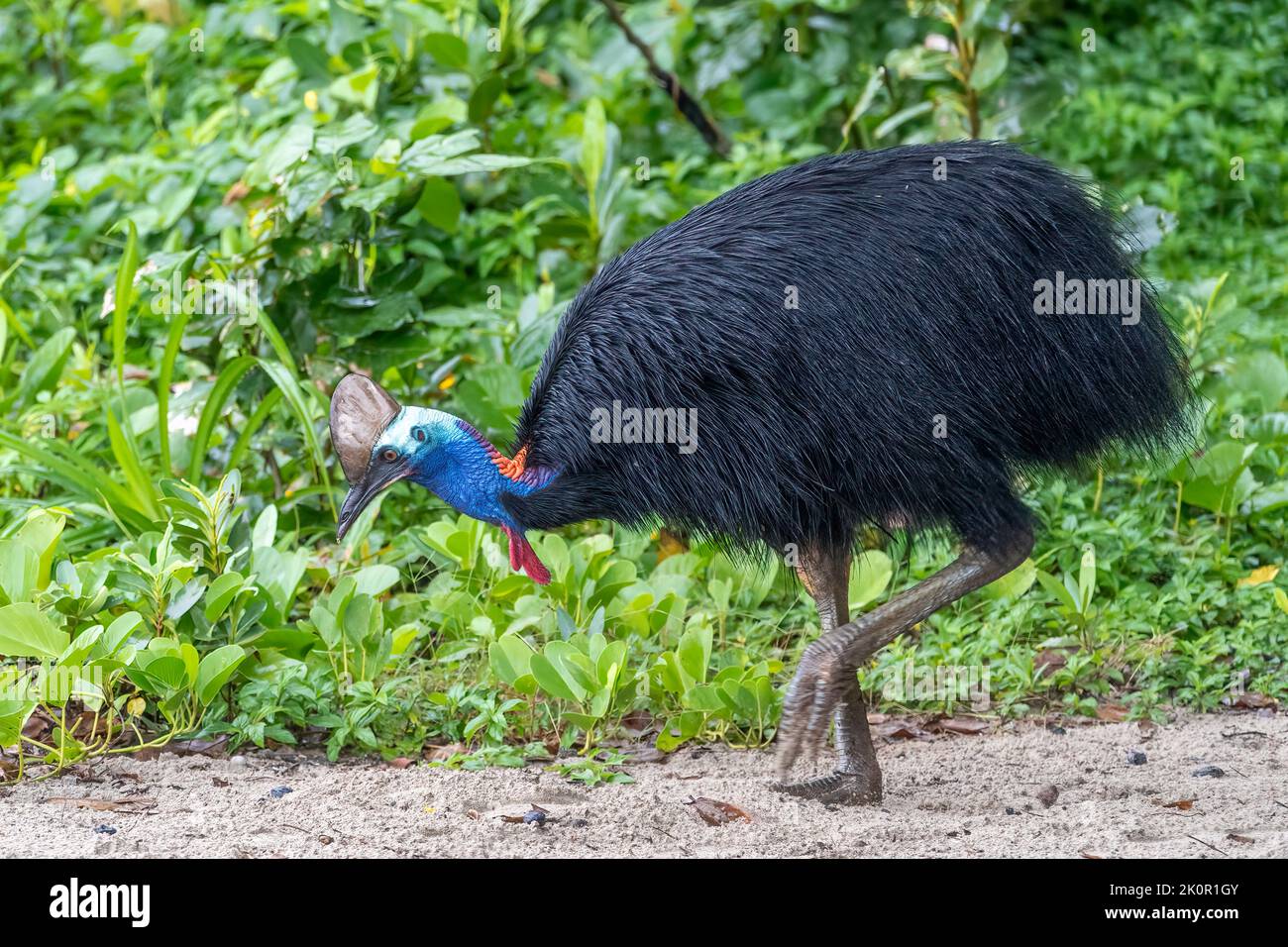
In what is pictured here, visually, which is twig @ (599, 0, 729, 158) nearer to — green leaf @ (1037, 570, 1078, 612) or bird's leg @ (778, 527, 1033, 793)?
green leaf @ (1037, 570, 1078, 612)

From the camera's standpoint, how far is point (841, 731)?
4.05 metres

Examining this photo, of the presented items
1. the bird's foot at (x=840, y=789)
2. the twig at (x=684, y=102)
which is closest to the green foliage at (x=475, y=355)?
the twig at (x=684, y=102)

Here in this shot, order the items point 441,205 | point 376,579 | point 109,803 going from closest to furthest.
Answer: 1. point 109,803
2. point 376,579
3. point 441,205

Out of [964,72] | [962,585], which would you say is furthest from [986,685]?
[964,72]

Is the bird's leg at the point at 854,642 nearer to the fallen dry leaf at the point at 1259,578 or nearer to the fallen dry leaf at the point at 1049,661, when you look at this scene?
the fallen dry leaf at the point at 1049,661

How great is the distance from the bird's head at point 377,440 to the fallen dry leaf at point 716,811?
1015 millimetres

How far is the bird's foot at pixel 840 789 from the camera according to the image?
3.96m

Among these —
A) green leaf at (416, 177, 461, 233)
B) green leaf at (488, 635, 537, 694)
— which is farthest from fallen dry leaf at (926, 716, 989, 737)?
green leaf at (416, 177, 461, 233)

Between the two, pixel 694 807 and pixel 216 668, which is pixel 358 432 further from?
pixel 694 807

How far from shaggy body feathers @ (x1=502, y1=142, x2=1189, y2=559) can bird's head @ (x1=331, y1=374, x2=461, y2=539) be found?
23 centimetres

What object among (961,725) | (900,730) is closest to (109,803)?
(900,730)

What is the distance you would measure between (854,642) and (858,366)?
25.1 inches

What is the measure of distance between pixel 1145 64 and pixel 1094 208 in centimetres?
458

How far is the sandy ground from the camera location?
3.54 m
